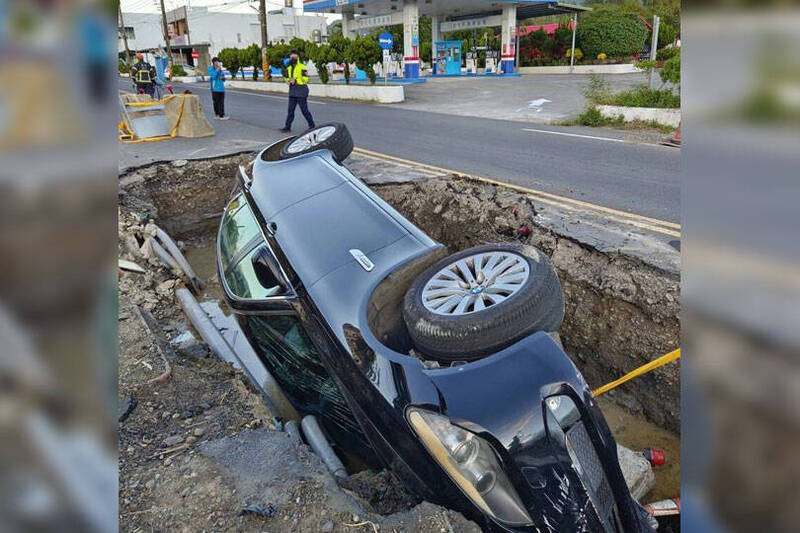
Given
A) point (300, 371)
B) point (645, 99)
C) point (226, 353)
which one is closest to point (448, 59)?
point (645, 99)

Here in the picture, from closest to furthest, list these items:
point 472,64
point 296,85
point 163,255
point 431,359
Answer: point 431,359
point 163,255
point 296,85
point 472,64

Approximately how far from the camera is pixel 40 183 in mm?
476

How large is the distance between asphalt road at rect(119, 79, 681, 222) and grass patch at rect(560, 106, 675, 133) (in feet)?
2.15

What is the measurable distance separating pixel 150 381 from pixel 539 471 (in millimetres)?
2429

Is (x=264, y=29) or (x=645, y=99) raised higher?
(x=264, y=29)

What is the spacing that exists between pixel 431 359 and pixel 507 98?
62.5 feet

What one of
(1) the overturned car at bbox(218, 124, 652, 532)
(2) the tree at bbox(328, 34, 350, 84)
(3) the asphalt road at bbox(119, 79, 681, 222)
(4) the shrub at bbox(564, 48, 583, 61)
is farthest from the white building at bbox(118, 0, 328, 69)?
(1) the overturned car at bbox(218, 124, 652, 532)

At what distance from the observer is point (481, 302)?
8.61 ft

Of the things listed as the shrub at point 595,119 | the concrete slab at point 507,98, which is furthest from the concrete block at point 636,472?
the concrete slab at point 507,98

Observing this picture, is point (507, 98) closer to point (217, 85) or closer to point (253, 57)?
point (217, 85)

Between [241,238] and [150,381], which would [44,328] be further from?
[241,238]

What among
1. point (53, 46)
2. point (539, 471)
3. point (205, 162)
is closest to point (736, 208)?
point (53, 46)

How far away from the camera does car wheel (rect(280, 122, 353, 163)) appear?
4688mm

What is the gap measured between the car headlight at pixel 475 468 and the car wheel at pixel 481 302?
0.35 m
